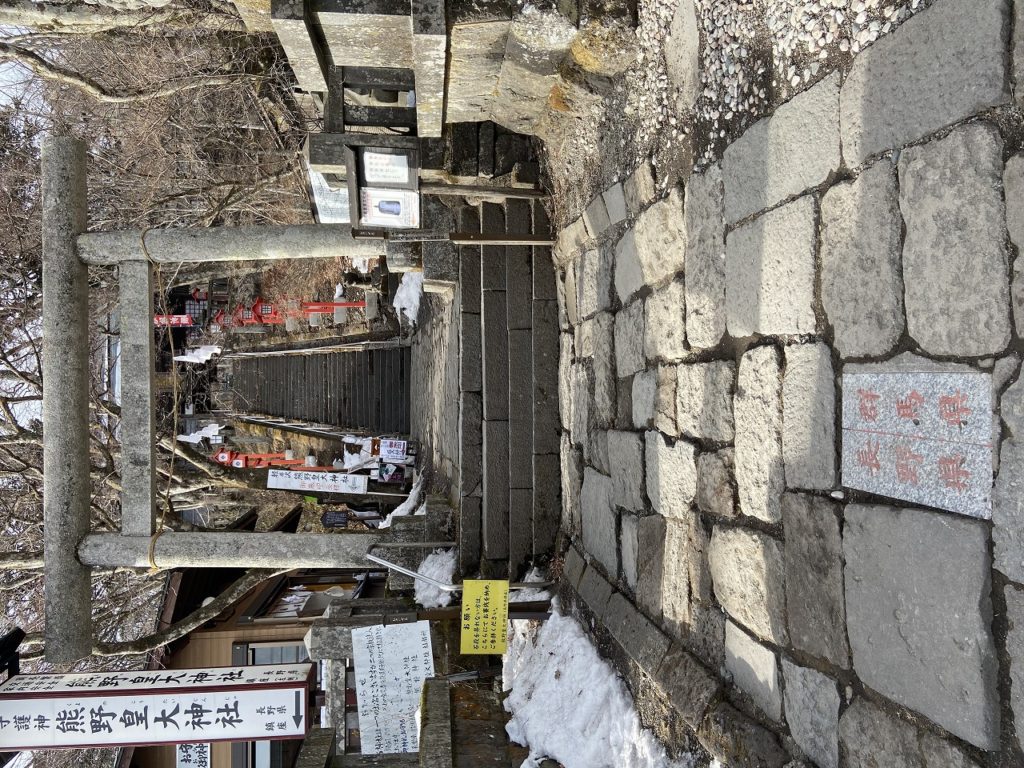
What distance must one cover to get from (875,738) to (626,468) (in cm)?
187

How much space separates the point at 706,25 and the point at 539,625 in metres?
3.53

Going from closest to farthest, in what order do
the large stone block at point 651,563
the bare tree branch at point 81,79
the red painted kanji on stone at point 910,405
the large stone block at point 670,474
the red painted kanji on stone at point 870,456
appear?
the red painted kanji on stone at point 910,405
the red painted kanji on stone at point 870,456
the large stone block at point 670,474
the large stone block at point 651,563
the bare tree branch at point 81,79

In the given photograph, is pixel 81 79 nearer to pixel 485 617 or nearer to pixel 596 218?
pixel 596 218

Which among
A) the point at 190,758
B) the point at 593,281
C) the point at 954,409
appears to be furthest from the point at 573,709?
the point at 190,758

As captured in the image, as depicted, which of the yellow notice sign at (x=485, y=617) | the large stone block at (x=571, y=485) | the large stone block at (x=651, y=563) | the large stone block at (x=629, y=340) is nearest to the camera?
the large stone block at (x=651, y=563)

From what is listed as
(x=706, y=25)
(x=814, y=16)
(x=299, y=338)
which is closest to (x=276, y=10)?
(x=706, y=25)

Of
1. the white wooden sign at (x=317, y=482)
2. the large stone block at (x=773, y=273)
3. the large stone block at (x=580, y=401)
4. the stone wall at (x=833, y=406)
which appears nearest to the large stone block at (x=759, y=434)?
the stone wall at (x=833, y=406)

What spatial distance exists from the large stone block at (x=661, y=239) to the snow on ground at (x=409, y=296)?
22.3 feet

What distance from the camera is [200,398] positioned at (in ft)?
64.3

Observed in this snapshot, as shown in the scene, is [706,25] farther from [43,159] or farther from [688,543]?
[43,159]

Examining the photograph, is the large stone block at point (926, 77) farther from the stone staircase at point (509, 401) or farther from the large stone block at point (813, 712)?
the stone staircase at point (509, 401)

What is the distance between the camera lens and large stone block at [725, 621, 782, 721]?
7.09ft

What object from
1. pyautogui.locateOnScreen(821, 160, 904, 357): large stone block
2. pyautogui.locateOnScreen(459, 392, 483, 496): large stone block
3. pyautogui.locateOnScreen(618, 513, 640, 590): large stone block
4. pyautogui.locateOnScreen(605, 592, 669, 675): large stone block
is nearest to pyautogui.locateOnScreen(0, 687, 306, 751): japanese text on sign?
pyautogui.locateOnScreen(459, 392, 483, 496): large stone block

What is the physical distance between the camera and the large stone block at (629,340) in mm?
3287
